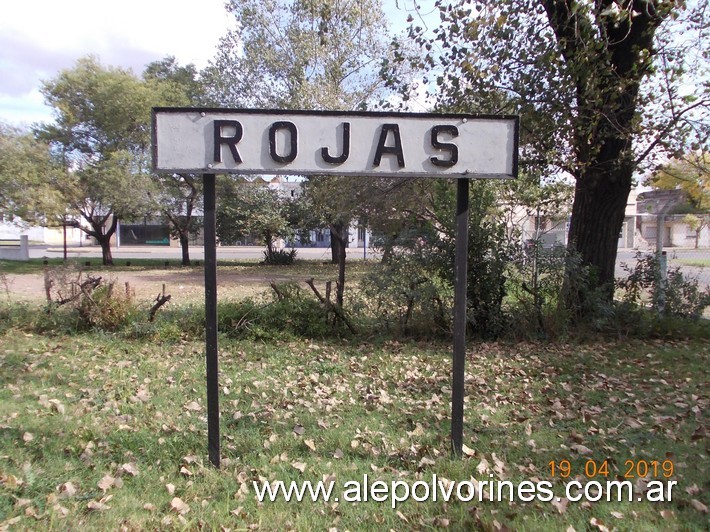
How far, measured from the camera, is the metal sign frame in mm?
3182

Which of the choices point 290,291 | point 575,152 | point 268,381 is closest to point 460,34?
point 575,152

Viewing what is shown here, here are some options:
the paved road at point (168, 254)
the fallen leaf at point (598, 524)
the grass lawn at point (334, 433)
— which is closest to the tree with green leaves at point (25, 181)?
the paved road at point (168, 254)

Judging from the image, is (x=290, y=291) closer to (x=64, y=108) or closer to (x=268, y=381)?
(x=268, y=381)

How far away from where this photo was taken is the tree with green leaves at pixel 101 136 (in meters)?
21.9

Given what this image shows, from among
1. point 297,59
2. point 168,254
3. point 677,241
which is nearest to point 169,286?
point 297,59

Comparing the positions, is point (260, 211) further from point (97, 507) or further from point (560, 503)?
point (560, 503)

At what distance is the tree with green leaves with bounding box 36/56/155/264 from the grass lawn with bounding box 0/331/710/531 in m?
17.1

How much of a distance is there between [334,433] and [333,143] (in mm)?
2233

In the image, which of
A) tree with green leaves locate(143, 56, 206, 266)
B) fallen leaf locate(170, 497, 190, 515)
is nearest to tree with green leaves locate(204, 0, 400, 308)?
tree with green leaves locate(143, 56, 206, 266)

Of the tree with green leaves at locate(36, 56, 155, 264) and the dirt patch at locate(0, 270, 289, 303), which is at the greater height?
the tree with green leaves at locate(36, 56, 155, 264)

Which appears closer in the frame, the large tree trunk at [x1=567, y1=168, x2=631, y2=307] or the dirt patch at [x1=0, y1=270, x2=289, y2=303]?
the large tree trunk at [x1=567, y1=168, x2=631, y2=307]

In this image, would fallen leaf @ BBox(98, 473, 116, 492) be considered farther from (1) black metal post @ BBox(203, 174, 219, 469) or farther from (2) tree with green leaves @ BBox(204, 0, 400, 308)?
(2) tree with green leaves @ BBox(204, 0, 400, 308)

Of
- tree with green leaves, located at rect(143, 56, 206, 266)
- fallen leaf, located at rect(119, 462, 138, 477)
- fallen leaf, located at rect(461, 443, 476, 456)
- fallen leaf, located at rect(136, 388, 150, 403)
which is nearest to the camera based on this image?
fallen leaf, located at rect(119, 462, 138, 477)
